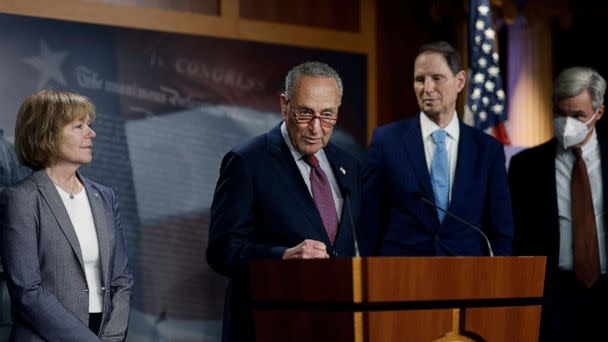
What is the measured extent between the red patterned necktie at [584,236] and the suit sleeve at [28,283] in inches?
88.7

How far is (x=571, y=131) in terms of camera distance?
4.82 m

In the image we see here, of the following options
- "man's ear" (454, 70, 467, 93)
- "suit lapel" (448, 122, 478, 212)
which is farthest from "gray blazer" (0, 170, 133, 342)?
"man's ear" (454, 70, 467, 93)

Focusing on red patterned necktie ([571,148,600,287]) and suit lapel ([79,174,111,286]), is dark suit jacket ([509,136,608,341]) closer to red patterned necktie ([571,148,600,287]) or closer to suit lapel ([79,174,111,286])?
red patterned necktie ([571,148,600,287])

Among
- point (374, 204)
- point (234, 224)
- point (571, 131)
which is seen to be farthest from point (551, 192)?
point (234, 224)

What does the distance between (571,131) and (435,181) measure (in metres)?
0.87

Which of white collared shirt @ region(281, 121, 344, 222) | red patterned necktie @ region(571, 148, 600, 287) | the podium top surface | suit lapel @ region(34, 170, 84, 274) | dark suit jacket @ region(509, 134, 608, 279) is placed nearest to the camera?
the podium top surface

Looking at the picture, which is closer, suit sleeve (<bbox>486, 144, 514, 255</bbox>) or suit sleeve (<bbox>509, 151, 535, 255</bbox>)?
suit sleeve (<bbox>486, 144, 514, 255</bbox>)

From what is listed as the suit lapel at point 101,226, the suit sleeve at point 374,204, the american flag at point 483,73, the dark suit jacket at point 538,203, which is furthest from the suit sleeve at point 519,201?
the suit lapel at point 101,226

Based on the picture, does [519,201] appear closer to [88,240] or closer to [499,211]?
[499,211]

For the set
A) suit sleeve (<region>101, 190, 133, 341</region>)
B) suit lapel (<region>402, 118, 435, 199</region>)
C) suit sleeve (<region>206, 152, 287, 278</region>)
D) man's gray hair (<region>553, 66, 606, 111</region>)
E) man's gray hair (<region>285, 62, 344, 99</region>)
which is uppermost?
man's gray hair (<region>553, 66, 606, 111</region>)

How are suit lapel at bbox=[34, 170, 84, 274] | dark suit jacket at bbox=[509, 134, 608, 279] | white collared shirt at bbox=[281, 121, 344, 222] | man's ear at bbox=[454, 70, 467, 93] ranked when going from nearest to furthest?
white collared shirt at bbox=[281, 121, 344, 222], suit lapel at bbox=[34, 170, 84, 274], man's ear at bbox=[454, 70, 467, 93], dark suit jacket at bbox=[509, 134, 608, 279]

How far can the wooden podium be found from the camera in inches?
104

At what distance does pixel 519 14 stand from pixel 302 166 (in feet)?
13.7

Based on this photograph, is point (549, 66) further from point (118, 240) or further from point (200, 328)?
point (118, 240)
